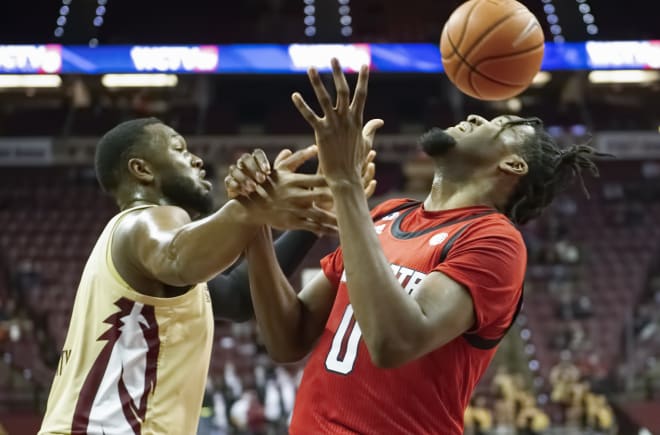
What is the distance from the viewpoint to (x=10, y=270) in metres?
17.8

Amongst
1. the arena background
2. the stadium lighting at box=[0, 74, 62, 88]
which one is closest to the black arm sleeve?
the arena background

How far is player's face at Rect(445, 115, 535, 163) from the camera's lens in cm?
304

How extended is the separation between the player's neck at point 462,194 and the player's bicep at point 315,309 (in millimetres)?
473

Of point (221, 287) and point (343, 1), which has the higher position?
point (221, 287)

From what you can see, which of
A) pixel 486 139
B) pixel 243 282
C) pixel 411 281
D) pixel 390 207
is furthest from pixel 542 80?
pixel 411 281

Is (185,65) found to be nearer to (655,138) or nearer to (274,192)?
(655,138)

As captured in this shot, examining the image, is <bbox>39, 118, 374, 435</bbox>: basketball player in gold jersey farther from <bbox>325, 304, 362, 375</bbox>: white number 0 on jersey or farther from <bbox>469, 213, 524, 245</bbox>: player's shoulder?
<bbox>469, 213, 524, 245</bbox>: player's shoulder

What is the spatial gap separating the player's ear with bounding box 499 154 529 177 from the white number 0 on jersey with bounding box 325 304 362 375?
0.73m

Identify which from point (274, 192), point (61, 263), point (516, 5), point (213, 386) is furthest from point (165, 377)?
point (61, 263)

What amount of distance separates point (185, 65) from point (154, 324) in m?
13.5

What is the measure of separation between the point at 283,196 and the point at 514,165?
3.16 ft

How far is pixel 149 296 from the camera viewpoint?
2895 millimetres

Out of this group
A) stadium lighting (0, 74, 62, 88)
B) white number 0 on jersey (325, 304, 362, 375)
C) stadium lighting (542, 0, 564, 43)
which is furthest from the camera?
stadium lighting (0, 74, 62, 88)

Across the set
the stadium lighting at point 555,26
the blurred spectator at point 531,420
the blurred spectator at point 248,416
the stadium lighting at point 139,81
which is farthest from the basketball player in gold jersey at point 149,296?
the stadium lighting at point 139,81
